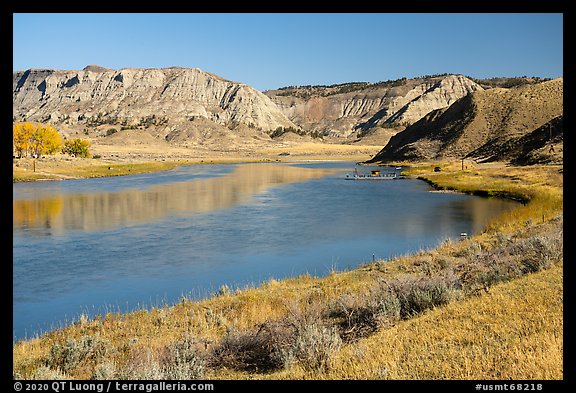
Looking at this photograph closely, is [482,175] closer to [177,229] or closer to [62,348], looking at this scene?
[177,229]

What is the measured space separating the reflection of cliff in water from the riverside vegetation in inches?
716

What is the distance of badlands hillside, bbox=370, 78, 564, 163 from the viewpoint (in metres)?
77.4

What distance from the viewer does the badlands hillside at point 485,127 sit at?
254 feet

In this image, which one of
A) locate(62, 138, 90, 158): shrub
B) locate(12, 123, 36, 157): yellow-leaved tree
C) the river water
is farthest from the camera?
locate(62, 138, 90, 158): shrub

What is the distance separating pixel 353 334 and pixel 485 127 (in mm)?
90403

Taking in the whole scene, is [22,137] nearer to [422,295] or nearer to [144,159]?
[144,159]

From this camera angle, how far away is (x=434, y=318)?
783 cm

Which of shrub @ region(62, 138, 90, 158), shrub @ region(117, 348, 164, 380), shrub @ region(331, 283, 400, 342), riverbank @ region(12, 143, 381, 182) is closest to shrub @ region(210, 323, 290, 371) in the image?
shrub @ region(117, 348, 164, 380)

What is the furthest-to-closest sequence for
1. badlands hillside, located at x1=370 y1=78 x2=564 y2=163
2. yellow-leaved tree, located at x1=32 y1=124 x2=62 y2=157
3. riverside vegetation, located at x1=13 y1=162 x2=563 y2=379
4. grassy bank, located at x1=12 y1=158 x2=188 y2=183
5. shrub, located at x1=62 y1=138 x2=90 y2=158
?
shrub, located at x1=62 y1=138 x2=90 y2=158
badlands hillside, located at x1=370 y1=78 x2=564 y2=163
yellow-leaved tree, located at x1=32 y1=124 x2=62 y2=157
grassy bank, located at x1=12 y1=158 x2=188 y2=183
riverside vegetation, located at x1=13 y1=162 x2=563 y2=379

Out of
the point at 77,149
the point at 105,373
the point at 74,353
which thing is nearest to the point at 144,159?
the point at 77,149

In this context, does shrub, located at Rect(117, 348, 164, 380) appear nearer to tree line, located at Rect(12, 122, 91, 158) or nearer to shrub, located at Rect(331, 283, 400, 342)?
shrub, located at Rect(331, 283, 400, 342)

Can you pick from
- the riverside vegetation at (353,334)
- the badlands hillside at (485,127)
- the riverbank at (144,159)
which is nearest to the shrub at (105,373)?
the riverside vegetation at (353,334)
